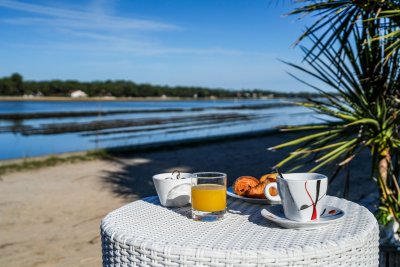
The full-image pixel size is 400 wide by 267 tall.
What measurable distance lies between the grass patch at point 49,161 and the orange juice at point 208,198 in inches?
262

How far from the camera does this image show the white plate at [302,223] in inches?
55.9

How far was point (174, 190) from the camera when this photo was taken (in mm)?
1726

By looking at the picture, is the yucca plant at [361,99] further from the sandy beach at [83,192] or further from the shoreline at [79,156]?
the shoreline at [79,156]

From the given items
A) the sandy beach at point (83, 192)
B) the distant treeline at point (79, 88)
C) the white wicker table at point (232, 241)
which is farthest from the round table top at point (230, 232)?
the distant treeline at point (79, 88)

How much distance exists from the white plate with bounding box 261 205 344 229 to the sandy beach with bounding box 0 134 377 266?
198 centimetres

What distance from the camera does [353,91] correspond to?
283 centimetres

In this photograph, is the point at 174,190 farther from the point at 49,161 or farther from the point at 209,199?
the point at 49,161

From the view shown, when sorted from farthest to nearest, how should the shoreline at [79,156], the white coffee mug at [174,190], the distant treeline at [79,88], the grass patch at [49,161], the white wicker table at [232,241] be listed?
the distant treeline at [79,88] → the shoreline at [79,156] → the grass patch at [49,161] → the white coffee mug at [174,190] → the white wicker table at [232,241]

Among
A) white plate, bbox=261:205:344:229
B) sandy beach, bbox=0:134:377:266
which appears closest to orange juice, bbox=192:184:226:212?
white plate, bbox=261:205:344:229

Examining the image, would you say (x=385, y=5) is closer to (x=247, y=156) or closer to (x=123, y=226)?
(x=123, y=226)

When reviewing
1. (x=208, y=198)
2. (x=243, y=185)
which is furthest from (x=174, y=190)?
(x=243, y=185)

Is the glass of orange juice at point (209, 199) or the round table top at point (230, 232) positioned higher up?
the glass of orange juice at point (209, 199)

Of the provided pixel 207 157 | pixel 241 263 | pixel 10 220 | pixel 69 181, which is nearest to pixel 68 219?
pixel 10 220

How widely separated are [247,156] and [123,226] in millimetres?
8157
